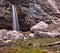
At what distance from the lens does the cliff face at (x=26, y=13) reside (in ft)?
117

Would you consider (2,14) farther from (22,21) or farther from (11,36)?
(11,36)

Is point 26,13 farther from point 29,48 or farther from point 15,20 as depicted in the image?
point 29,48

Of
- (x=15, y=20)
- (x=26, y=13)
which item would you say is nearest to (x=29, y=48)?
(x=15, y=20)

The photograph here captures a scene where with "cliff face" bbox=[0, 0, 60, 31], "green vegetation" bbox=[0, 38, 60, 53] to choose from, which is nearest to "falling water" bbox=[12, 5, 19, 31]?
"cliff face" bbox=[0, 0, 60, 31]

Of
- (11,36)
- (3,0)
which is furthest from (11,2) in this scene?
(11,36)

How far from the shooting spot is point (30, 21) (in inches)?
1439

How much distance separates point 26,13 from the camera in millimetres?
36688

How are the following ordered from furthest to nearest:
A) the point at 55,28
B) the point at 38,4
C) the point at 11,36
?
the point at 38,4, the point at 55,28, the point at 11,36

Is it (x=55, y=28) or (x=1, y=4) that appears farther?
(x=1, y=4)

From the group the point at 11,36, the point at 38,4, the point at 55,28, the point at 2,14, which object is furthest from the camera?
the point at 38,4

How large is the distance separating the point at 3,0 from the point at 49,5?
7854mm

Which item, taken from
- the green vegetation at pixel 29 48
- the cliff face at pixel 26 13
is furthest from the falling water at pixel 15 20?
the green vegetation at pixel 29 48

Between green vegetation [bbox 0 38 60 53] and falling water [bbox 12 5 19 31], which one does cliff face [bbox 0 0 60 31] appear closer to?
falling water [bbox 12 5 19 31]

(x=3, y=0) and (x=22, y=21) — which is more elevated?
(x=3, y=0)
